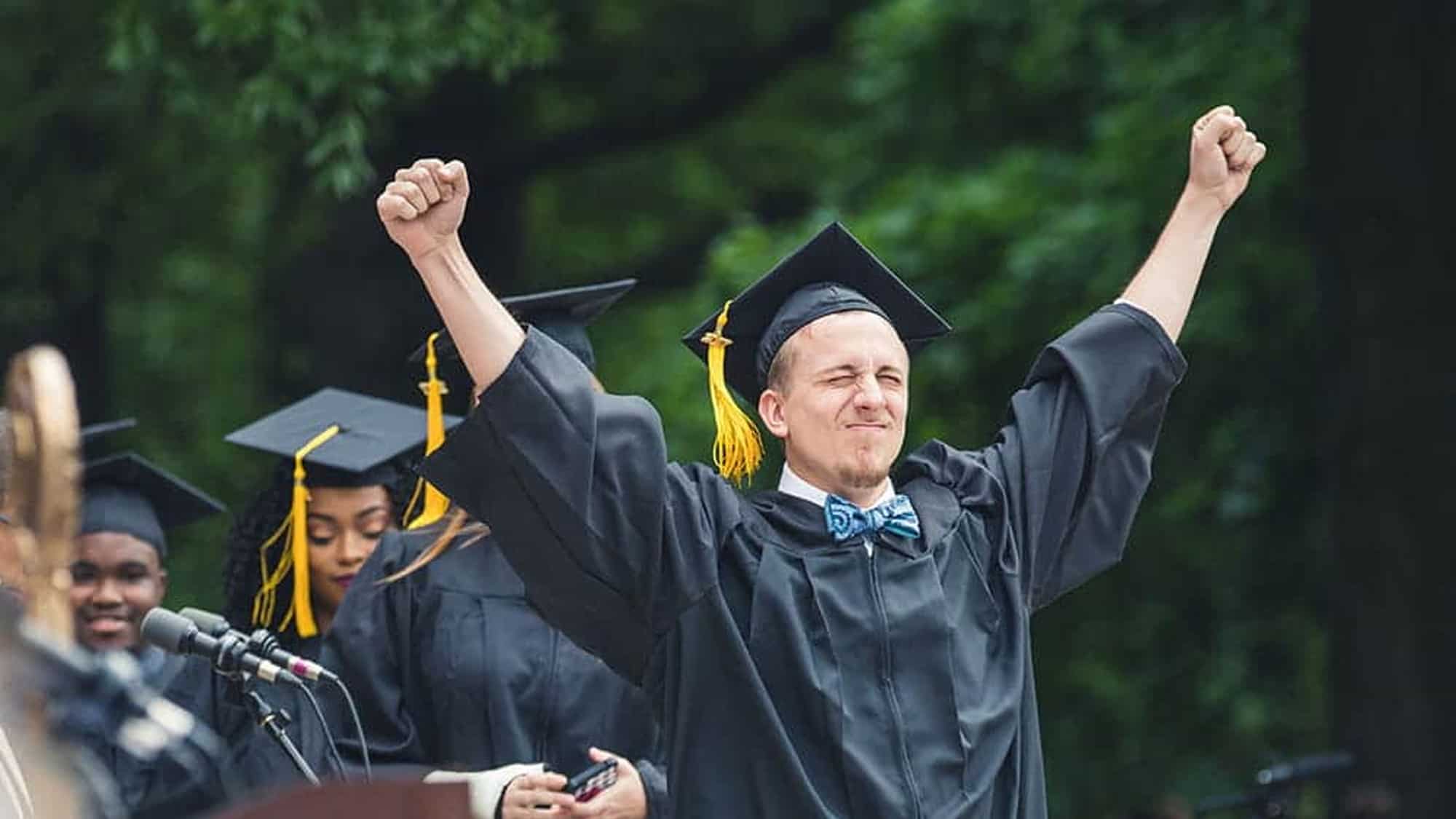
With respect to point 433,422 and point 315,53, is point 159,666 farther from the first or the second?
point 315,53

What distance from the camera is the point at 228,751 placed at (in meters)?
6.48

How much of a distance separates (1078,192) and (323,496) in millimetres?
6467

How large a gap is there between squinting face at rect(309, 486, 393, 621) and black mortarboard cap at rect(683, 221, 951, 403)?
178 cm

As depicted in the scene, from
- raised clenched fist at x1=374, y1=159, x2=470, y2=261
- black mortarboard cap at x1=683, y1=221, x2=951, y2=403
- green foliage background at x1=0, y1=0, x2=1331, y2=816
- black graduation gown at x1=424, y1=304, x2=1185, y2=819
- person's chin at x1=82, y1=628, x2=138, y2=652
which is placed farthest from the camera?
green foliage background at x1=0, y1=0, x2=1331, y2=816

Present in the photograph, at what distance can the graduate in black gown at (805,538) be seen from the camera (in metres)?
4.70

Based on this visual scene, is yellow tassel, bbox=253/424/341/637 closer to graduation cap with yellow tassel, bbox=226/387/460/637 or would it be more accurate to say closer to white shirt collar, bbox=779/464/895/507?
graduation cap with yellow tassel, bbox=226/387/460/637

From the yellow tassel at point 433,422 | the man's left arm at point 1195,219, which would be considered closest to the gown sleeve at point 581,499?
the man's left arm at point 1195,219

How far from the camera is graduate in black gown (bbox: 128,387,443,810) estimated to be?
6617 millimetres

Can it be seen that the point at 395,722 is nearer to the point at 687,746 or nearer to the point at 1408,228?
the point at 687,746

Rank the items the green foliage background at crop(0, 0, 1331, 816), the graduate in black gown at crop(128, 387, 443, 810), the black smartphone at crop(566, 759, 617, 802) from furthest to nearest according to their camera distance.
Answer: the green foliage background at crop(0, 0, 1331, 816) < the graduate in black gown at crop(128, 387, 443, 810) < the black smartphone at crop(566, 759, 617, 802)

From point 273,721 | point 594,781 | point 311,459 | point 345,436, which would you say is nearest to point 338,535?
point 311,459

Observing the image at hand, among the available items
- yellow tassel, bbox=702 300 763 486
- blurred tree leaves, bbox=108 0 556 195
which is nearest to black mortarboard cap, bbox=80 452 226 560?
blurred tree leaves, bbox=108 0 556 195

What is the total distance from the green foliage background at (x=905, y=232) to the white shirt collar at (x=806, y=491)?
4.82 meters

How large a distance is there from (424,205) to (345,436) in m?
2.53
